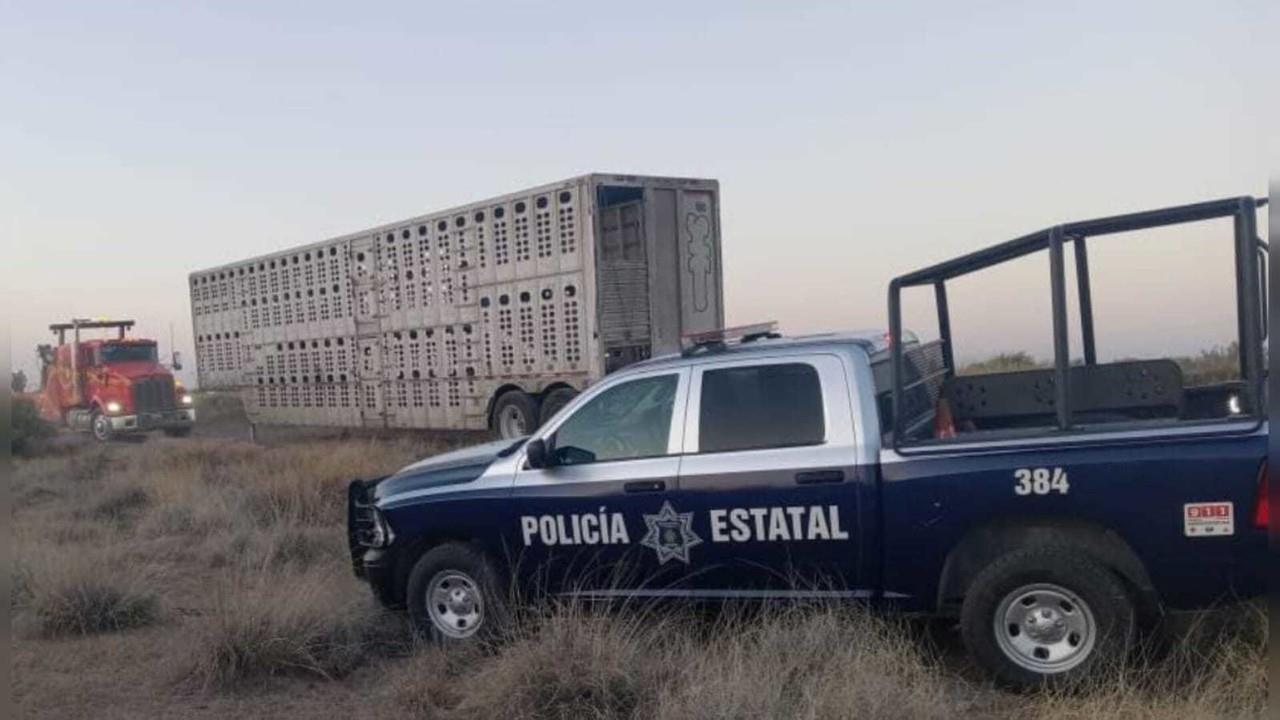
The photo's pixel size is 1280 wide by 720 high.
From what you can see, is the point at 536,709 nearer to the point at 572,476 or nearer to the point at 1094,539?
the point at 572,476

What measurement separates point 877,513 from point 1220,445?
5.06 ft

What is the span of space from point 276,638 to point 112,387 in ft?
71.4

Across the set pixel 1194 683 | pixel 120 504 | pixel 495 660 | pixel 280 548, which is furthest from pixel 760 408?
pixel 120 504

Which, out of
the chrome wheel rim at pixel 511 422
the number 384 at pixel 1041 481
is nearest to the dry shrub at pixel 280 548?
the number 384 at pixel 1041 481

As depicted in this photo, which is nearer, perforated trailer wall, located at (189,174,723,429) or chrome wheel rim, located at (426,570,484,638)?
chrome wheel rim, located at (426,570,484,638)

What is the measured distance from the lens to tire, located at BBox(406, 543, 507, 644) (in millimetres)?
6457

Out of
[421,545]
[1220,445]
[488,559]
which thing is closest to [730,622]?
[488,559]

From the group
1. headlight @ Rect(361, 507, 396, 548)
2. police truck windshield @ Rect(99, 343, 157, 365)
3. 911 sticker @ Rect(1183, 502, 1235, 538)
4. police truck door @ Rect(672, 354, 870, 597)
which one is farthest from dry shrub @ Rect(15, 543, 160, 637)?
police truck windshield @ Rect(99, 343, 157, 365)

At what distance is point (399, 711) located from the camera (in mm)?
5629

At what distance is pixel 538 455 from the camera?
628 cm

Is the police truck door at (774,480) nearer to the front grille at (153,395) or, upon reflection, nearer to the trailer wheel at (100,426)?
the front grille at (153,395)

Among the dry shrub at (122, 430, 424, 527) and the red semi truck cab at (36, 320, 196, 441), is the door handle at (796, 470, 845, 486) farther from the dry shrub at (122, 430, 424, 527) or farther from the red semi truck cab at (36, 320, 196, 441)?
the red semi truck cab at (36, 320, 196, 441)

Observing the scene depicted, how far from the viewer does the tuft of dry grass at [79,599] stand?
7566 mm

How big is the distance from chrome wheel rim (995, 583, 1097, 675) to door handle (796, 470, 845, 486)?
0.95 meters
